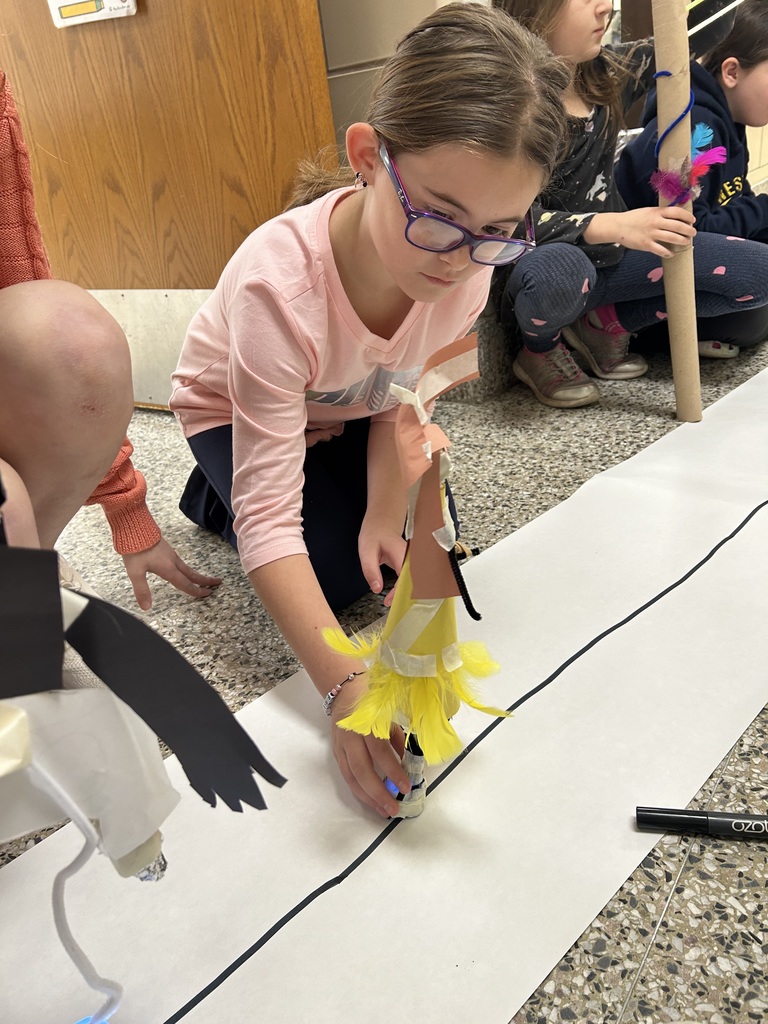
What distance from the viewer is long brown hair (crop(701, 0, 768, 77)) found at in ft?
4.50

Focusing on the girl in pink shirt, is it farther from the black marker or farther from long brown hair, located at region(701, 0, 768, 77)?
long brown hair, located at region(701, 0, 768, 77)

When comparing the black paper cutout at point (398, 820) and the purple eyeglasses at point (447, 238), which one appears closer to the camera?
the black paper cutout at point (398, 820)

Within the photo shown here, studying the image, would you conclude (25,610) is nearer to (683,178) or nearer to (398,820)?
(398,820)

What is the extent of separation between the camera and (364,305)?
769 mm

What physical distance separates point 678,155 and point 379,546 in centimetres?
68

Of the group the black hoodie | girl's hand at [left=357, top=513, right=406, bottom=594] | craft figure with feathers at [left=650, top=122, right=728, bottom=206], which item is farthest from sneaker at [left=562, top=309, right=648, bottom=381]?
girl's hand at [left=357, top=513, right=406, bottom=594]

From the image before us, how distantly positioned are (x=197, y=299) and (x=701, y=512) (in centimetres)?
94

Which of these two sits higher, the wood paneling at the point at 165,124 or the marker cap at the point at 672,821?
the wood paneling at the point at 165,124

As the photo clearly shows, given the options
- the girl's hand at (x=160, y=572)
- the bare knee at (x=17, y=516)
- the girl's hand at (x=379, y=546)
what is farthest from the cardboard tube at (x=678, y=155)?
the bare knee at (x=17, y=516)

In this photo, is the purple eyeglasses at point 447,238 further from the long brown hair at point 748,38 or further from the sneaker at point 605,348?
the long brown hair at point 748,38

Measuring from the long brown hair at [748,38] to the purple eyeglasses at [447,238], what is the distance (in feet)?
3.55

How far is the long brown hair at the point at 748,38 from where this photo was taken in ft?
4.50

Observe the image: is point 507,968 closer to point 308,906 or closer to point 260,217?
point 308,906

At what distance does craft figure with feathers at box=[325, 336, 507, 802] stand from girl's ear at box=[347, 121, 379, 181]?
0.34m
